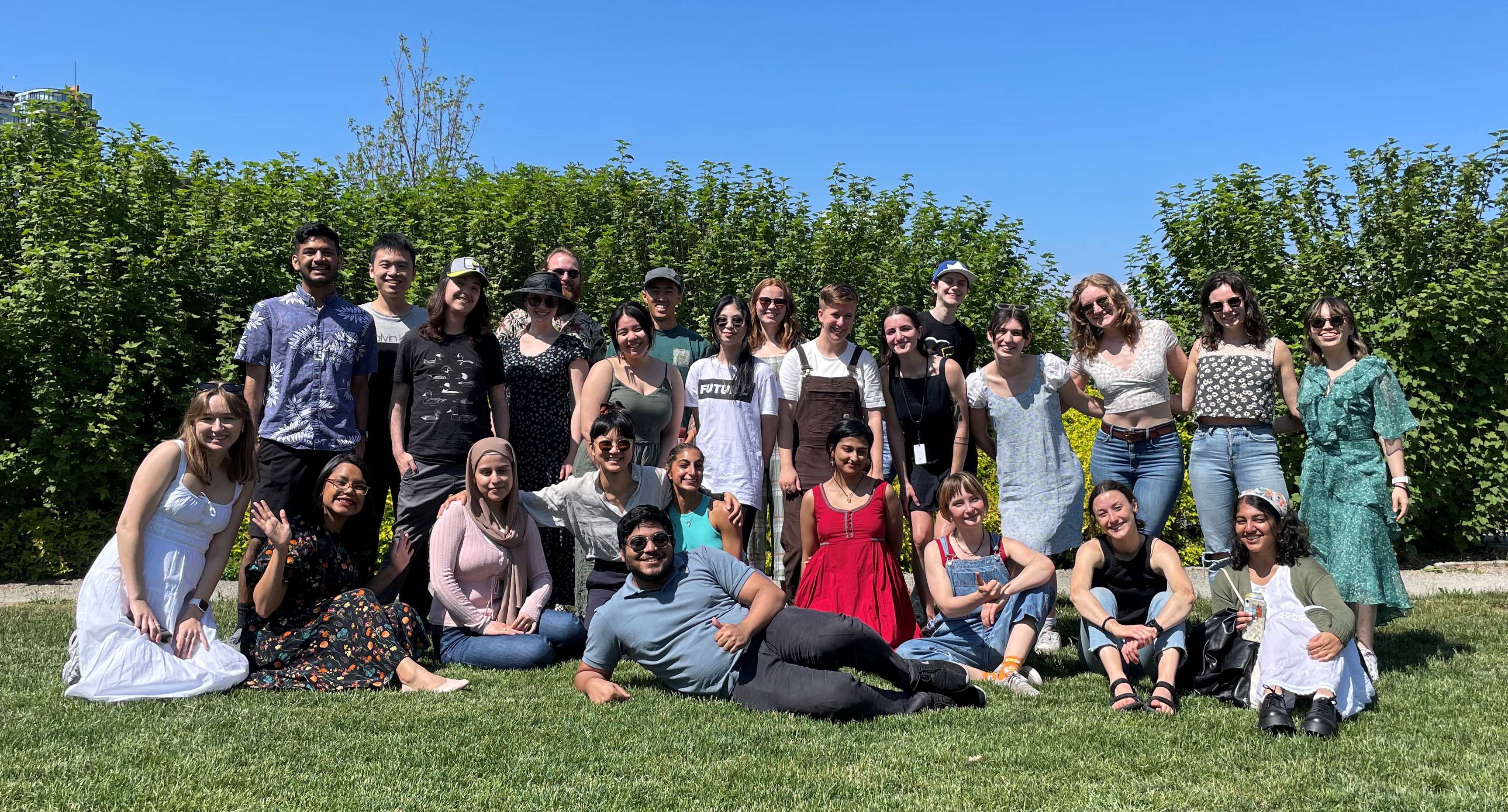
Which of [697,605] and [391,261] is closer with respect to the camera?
[697,605]

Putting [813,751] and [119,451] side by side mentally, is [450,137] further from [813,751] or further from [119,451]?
[813,751]

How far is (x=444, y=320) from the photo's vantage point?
6438 millimetres

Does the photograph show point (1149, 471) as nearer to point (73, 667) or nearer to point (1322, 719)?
point (1322, 719)

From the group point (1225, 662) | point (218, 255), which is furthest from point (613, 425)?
point (218, 255)

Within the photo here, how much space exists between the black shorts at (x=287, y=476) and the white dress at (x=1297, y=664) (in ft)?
16.2

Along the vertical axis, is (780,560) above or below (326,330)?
below

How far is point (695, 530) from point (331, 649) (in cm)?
197

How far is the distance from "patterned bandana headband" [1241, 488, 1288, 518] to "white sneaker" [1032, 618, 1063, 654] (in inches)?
59.4

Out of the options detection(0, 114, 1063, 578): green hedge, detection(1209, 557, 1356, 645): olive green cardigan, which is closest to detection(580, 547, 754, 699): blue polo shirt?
detection(1209, 557, 1356, 645): olive green cardigan

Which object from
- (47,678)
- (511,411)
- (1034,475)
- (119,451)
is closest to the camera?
(47,678)

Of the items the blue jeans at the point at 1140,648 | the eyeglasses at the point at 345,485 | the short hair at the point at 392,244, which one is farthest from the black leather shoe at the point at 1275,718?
the short hair at the point at 392,244

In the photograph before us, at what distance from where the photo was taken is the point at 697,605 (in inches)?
198

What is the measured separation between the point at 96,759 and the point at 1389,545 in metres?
6.32

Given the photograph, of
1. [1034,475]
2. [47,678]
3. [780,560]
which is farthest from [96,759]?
[1034,475]
